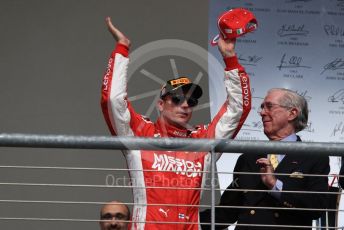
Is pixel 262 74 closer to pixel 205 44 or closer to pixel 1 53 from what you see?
pixel 205 44

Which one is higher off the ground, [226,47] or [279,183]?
[226,47]

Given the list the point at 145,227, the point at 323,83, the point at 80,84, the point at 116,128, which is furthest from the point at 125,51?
the point at 323,83

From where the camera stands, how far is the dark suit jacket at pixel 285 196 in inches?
144

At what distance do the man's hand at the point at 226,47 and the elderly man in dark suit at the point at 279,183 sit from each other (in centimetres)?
38

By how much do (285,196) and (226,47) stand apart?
2.23 feet

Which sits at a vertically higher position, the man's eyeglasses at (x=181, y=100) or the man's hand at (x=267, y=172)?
the man's eyeglasses at (x=181, y=100)

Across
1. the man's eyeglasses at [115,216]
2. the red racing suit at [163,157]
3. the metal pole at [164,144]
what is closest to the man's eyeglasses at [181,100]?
the red racing suit at [163,157]

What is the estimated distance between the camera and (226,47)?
379 cm

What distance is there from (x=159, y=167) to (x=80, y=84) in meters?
1.45
